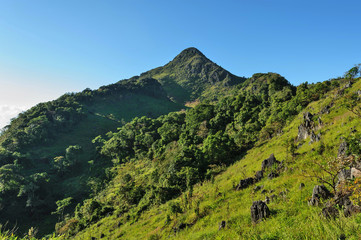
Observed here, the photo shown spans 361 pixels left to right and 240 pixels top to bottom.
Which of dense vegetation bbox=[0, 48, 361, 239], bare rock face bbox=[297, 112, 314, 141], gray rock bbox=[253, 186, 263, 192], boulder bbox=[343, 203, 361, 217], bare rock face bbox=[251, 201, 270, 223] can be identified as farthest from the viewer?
bare rock face bbox=[297, 112, 314, 141]

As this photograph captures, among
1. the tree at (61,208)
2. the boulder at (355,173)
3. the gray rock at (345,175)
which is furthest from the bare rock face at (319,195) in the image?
the tree at (61,208)

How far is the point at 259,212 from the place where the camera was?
12.6 metres

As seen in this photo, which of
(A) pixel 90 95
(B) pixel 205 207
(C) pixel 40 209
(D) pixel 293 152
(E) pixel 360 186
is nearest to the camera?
(E) pixel 360 186

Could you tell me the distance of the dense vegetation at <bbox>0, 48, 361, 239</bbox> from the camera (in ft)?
53.2

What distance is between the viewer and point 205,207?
20.8 m

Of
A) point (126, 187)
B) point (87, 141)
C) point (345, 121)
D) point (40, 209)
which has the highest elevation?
point (87, 141)

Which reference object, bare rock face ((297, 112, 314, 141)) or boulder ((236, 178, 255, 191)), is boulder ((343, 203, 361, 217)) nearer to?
boulder ((236, 178, 255, 191))

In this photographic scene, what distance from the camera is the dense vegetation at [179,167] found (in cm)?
1621

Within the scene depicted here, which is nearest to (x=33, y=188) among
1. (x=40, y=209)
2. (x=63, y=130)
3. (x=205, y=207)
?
(x=40, y=209)

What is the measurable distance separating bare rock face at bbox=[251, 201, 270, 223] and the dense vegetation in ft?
1.95

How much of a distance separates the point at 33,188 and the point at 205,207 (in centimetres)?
7708

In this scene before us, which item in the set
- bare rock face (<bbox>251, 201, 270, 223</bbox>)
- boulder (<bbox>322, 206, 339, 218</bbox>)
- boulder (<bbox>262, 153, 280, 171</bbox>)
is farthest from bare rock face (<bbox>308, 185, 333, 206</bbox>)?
boulder (<bbox>262, 153, 280, 171</bbox>)

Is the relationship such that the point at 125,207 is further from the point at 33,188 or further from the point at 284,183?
the point at 33,188

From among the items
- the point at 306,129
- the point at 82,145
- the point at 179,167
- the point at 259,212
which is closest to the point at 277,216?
the point at 259,212
